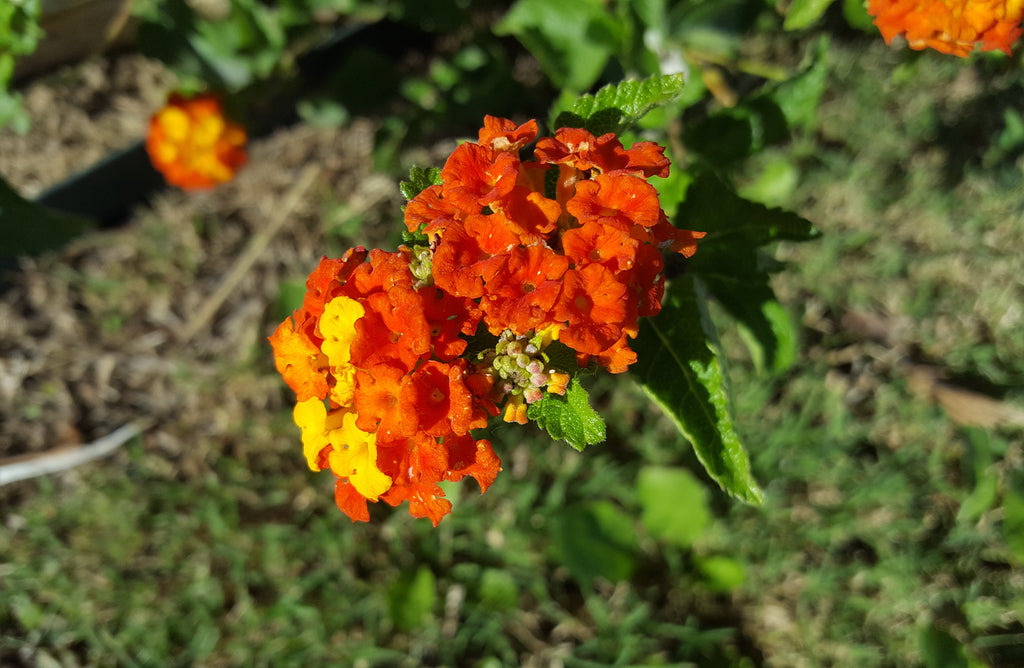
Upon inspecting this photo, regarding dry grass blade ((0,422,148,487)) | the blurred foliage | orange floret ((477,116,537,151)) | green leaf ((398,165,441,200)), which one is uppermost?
the blurred foliage

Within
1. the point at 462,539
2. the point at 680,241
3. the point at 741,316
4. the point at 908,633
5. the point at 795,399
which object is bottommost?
the point at 908,633

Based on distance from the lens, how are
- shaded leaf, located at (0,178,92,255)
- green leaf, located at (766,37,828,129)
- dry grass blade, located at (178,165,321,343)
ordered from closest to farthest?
green leaf, located at (766,37,828,129) < shaded leaf, located at (0,178,92,255) < dry grass blade, located at (178,165,321,343)

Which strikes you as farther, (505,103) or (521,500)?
(505,103)

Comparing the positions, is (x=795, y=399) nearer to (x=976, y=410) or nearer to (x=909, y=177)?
(x=976, y=410)

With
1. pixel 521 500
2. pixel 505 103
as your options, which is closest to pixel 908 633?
pixel 521 500

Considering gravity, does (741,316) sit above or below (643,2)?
below

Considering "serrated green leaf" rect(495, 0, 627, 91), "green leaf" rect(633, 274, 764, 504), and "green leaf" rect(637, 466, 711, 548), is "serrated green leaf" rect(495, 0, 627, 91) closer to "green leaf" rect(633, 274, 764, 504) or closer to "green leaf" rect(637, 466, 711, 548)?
"green leaf" rect(633, 274, 764, 504)

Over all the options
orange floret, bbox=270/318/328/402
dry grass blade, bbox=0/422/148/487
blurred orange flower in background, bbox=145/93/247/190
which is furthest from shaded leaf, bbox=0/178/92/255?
orange floret, bbox=270/318/328/402
